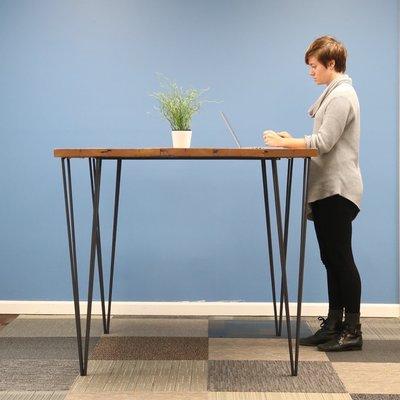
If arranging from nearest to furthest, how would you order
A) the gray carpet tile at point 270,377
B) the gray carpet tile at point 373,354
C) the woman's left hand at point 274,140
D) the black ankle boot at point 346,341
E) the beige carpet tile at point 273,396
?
1. the beige carpet tile at point 273,396
2. the gray carpet tile at point 270,377
3. the woman's left hand at point 274,140
4. the gray carpet tile at point 373,354
5. the black ankle boot at point 346,341

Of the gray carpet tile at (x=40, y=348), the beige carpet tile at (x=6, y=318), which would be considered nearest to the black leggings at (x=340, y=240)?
the gray carpet tile at (x=40, y=348)

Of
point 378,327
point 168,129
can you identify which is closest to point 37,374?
point 168,129

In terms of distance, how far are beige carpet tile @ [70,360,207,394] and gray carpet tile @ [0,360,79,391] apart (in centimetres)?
5

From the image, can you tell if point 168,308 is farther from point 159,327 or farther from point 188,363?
point 188,363

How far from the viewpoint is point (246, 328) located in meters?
3.36

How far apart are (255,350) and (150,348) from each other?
404 mm

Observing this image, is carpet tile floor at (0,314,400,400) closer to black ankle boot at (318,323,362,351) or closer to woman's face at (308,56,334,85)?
black ankle boot at (318,323,362,351)

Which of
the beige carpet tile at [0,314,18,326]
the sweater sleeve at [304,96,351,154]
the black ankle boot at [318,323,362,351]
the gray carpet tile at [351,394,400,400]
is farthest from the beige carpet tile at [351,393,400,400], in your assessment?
the beige carpet tile at [0,314,18,326]

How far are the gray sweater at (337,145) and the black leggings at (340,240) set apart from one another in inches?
1.5

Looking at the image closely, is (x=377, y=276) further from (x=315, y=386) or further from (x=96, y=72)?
(x=96, y=72)

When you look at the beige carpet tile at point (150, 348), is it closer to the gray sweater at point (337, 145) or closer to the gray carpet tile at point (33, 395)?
the gray carpet tile at point (33, 395)

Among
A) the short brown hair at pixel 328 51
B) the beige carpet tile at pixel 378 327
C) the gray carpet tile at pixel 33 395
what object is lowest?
the beige carpet tile at pixel 378 327

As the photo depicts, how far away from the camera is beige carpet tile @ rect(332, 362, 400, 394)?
2.39 m

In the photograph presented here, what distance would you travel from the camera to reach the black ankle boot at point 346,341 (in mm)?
2877
